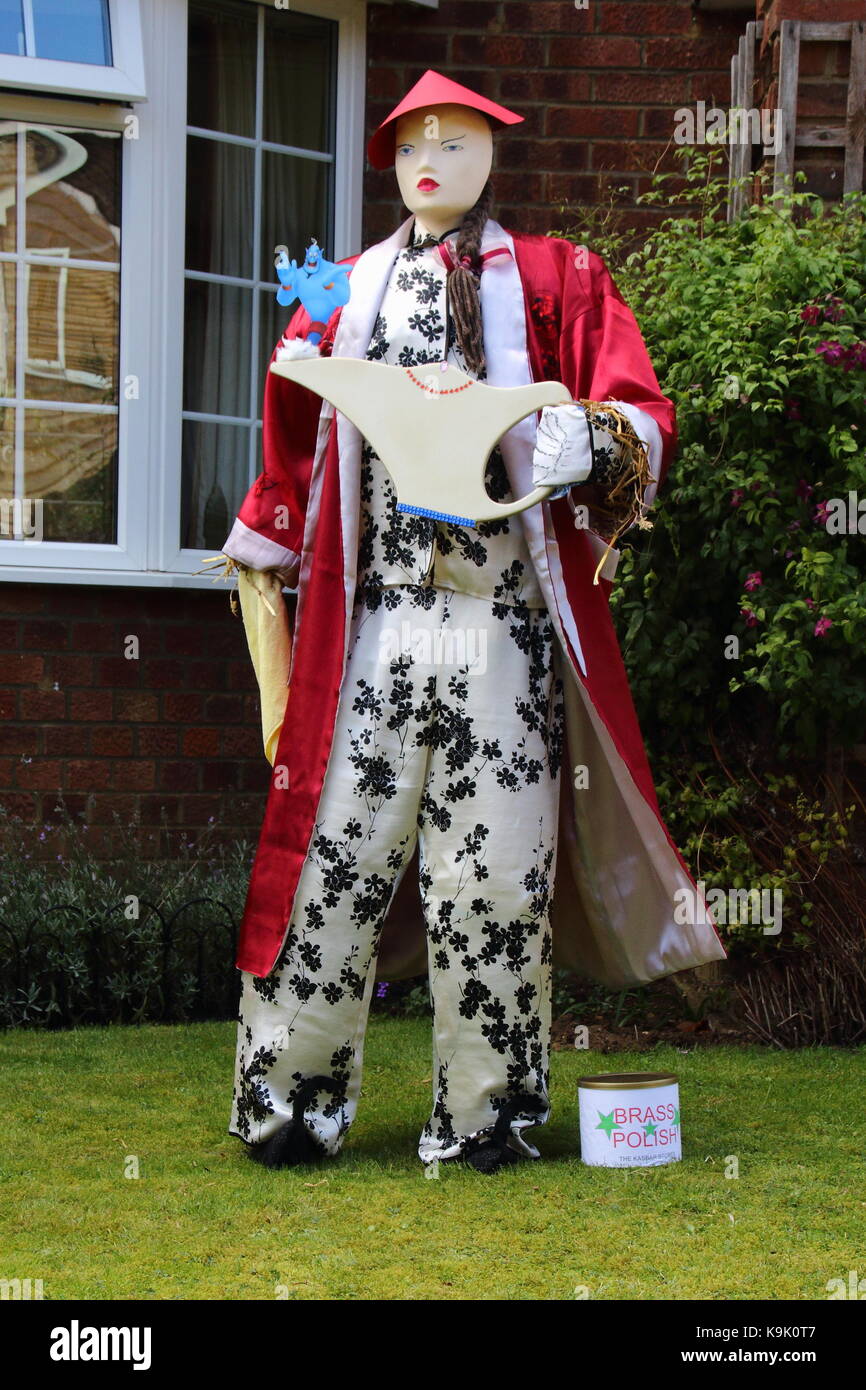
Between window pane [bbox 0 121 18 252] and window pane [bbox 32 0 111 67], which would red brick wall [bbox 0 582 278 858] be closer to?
window pane [bbox 0 121 18 252]

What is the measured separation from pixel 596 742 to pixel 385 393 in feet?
2.85

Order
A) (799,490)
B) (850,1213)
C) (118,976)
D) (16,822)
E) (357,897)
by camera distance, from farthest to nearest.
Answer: (16,822), (118,976), (799,490), (357,897), (850,1213)

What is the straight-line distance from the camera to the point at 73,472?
555 cm

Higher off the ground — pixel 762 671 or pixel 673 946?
pixel 762 671

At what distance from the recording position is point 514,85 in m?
5.88

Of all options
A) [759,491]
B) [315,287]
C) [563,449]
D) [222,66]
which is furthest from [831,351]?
[222,66]

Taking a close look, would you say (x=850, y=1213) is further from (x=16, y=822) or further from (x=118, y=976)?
(x=16, y=822)

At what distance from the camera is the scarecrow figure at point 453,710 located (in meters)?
3.29

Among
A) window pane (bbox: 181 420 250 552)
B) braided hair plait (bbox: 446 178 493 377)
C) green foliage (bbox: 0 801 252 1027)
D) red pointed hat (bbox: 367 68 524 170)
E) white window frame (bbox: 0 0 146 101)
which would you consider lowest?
green foliage (bbox: 0 801 252 1027)

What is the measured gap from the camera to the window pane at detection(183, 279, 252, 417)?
18.7 ft

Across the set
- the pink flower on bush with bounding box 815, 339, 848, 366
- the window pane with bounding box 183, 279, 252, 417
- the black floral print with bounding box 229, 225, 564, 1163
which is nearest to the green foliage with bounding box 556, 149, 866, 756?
the pink flower on bush with bounding box 815, 339, 848, 366

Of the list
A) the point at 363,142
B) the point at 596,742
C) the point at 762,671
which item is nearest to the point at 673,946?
the point at 596,742

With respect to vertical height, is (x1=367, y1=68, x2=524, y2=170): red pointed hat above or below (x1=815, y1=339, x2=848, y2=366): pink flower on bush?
above

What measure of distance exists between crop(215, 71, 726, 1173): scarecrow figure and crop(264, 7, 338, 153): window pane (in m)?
2.48
